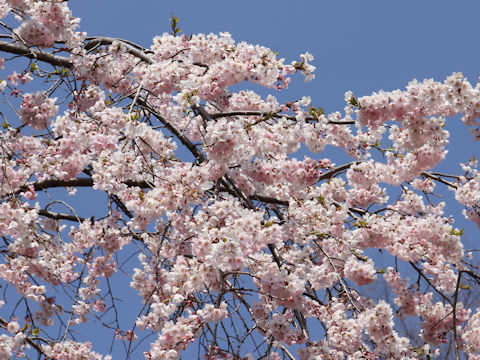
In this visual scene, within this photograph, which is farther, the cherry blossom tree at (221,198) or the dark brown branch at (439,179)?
the dark brown branch at (439,179)

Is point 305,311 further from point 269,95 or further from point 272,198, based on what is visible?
point 269,95

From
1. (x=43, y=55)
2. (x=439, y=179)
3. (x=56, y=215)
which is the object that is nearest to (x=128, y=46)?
(x=43, y=55)

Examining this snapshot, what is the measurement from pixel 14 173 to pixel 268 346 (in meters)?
2.82

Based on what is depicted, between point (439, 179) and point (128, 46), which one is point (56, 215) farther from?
point (439, 179)

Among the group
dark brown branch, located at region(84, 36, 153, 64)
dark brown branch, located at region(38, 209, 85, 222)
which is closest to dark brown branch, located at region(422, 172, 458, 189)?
dark brown branch, located at region(84, 36, 153, 64)

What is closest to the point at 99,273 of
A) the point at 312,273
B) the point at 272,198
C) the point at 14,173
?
the point at 14,173

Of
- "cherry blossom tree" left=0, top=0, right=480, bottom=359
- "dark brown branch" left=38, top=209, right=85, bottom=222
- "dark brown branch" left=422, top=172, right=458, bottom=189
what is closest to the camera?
"cherry blossom tree" left=0, top=0, right=480, bottom=359

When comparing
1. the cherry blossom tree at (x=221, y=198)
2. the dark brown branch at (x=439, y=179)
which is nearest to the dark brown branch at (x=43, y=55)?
the cherry blossom tree at (x=221, y=198)

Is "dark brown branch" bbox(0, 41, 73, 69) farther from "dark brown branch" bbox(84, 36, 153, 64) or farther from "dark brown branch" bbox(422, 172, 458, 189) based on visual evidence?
"dark brown branch" bbox(422, 172, 458, 189)

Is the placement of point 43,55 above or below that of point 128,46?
above

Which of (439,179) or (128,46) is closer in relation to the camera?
(128,46)

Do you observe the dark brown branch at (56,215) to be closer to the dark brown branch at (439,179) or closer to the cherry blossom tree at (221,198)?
the cherry blossom tree at (221,198)

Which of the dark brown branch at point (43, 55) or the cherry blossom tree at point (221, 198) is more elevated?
the dark brown branch at point (43, 55)

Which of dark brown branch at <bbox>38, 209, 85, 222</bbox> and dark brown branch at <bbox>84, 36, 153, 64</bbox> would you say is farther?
dark brown branch at <bbox>38, 209, 85, 222</bbox>
